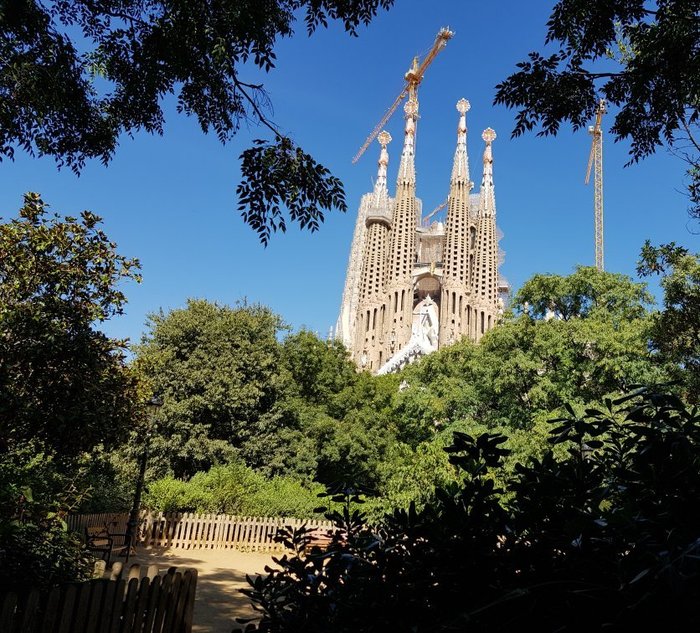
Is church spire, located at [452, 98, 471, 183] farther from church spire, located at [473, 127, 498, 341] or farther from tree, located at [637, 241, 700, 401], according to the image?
tree, located at [637, 241, 700, 401]

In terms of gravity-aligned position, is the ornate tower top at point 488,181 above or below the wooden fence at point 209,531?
above

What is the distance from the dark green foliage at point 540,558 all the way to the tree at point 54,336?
8.84 metres

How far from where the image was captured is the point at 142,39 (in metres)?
5.87

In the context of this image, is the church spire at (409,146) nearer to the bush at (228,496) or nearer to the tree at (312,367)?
the tree at (312,367)

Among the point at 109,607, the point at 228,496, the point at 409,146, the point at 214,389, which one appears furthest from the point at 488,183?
the point at 109,607

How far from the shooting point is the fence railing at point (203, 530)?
589 inches

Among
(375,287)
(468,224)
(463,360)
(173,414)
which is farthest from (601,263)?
(173,414)

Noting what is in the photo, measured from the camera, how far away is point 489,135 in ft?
269

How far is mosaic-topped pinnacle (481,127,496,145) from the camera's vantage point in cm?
8145

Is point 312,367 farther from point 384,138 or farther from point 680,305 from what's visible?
point 384,138

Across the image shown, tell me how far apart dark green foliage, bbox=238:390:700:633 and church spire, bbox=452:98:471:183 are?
7537 cm

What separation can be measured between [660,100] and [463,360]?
74.7 ft

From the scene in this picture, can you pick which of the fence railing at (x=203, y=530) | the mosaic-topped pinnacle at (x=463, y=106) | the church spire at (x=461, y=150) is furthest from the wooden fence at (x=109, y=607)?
the mosaic-topped pinnacle at (x=463, y=106)

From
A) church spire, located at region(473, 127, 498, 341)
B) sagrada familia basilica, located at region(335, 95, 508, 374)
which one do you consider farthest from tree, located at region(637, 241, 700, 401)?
church spire, located at region(473, 127, 498, 341)
